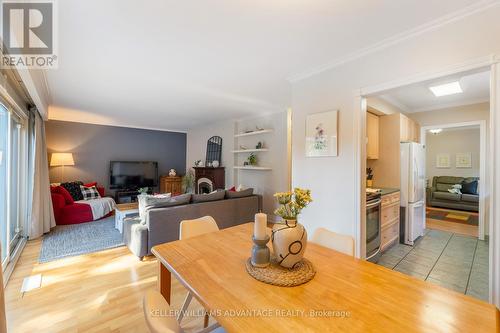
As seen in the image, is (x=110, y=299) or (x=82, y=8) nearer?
(x=82, y=8)

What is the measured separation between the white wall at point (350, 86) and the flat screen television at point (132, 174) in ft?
17.3

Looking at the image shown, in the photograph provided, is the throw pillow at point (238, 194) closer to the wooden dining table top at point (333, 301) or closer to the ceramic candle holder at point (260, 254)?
the wooden dining table top at point (333, 301)

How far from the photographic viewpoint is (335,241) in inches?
61.7

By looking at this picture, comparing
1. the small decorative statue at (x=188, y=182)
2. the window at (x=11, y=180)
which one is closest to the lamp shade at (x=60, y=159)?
the window at (x=11, y=180)

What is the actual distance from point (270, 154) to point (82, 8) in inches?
156

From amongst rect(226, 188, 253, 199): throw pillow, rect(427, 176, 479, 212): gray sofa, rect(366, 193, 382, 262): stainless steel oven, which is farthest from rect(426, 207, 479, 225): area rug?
rect(226, 188, 253, 199): throw pillow

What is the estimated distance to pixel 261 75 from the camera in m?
2.87

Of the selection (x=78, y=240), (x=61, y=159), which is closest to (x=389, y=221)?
(x=78, y=240)

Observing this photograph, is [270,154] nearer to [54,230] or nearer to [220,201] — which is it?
[220,201]

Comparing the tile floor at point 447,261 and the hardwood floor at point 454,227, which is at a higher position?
the hardwood floor at point 454,227

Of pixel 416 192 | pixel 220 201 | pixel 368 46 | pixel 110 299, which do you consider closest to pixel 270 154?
pixel 220 201

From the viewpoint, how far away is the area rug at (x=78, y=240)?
3087 millimetres

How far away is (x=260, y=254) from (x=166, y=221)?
2.18 metres

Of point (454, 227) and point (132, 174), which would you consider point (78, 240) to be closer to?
point (132, 174)
